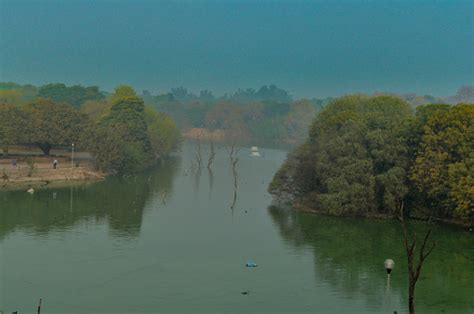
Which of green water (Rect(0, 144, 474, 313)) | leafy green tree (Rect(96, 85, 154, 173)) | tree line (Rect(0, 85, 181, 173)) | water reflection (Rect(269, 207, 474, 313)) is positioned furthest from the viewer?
leafy green tree (Rect(96, 85, 154, 173))

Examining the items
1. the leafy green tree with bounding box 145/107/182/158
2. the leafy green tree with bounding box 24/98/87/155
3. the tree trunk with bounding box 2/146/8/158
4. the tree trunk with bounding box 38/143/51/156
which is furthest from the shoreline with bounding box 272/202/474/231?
the leafy green tree with bounding box 145/107/182/158

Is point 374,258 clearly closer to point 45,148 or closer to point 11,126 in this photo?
point 11,126

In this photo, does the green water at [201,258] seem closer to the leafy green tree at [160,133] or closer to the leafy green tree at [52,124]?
the leafy green tree at [52,124]

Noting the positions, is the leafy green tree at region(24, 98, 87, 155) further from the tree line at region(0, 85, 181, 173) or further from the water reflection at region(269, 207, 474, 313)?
the water reflection at region(269, 207, 474, 313)

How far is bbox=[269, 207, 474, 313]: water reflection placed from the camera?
101 feet

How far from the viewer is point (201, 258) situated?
121 feet

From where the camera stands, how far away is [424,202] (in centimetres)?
4719

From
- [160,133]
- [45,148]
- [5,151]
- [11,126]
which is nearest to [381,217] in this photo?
[45,148]

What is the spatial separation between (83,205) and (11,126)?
20.2 m

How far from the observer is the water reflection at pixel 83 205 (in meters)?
44.4

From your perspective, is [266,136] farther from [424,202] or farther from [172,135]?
[424,202]

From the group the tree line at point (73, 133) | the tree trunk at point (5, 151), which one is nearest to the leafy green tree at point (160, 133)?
the tree line at point (73, 133)

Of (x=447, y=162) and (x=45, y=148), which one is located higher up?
(x=447, y=162)

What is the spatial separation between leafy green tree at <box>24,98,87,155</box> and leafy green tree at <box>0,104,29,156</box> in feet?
2.31
